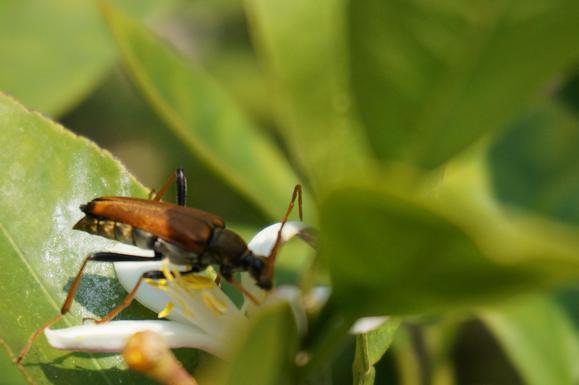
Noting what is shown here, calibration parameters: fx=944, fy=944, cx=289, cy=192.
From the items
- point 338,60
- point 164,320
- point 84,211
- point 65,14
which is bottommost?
point 164,320

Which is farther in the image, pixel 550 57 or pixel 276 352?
pixel 550 57

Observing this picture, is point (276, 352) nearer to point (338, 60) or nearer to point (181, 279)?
point (181, 279)

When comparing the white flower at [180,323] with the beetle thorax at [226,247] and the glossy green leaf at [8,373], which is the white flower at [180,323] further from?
the glossy green leaf at [8,373]

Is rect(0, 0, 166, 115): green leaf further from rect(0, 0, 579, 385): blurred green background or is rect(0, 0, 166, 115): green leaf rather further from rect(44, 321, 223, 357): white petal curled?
rect(44, 321, 223, 357): white petal curled

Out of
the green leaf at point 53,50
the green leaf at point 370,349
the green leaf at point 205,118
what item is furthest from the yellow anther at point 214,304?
the green leaf at point 53,50

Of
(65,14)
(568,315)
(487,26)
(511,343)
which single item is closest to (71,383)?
(487,26)

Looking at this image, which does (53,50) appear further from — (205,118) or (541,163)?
(541,163)

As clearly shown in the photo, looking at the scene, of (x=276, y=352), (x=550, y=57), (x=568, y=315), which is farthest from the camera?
(x=568, y=315)

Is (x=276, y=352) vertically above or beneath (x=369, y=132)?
beneath
